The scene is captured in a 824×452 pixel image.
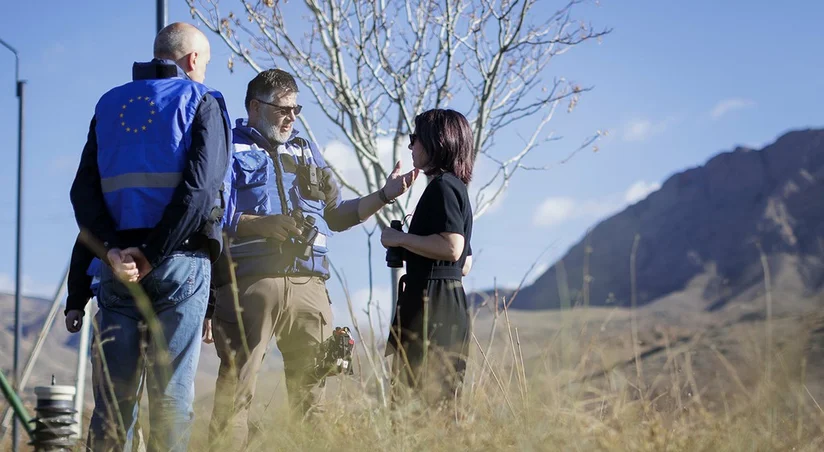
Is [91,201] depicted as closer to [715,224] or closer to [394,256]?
[394,256]

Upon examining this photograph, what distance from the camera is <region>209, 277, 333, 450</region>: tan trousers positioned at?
3778 millimetres

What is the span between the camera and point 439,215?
11.8ft

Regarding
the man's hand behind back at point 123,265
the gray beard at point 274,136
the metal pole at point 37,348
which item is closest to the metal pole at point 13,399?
the metal pole at point 37,348

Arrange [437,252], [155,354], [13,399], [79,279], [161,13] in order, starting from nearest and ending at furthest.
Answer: [13,399]
[155,354]
[79,279]
[437,252]
[161,13]

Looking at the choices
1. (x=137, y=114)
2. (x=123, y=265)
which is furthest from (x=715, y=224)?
(x=123, y=265)

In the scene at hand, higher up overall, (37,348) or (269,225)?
(269,225)

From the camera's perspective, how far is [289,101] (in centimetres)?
414

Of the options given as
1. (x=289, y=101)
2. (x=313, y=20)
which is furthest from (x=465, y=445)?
(x=313, y=20)

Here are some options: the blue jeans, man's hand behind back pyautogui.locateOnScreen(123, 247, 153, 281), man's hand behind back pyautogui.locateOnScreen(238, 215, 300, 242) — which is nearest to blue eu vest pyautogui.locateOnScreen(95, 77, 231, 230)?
man's hand behind back pyautogui.locateOnScreen(123, 247, 153, 281)

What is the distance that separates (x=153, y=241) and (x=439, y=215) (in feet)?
3.71

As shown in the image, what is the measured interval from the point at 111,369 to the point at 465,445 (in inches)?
51.2

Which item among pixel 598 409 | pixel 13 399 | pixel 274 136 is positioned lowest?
pixel 598 409

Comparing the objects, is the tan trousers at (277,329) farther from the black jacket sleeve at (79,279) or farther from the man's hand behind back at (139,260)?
the man's hand behind back at (139,260)

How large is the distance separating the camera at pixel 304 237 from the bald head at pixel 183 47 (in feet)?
2.57
